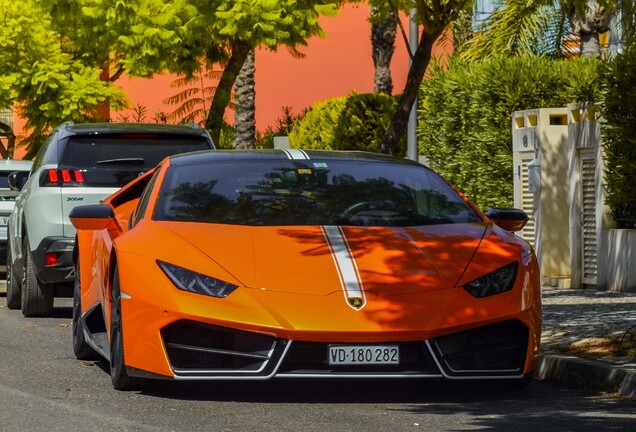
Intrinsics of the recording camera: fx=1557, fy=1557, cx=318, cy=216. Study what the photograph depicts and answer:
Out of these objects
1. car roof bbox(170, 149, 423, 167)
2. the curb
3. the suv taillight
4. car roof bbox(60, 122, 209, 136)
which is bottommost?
the curb

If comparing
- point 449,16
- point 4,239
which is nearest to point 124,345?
point 449,16

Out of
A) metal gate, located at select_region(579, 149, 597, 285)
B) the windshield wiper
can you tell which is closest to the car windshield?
the windshield wiper

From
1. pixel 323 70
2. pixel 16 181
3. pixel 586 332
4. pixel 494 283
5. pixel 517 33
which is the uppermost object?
pixel 517 33

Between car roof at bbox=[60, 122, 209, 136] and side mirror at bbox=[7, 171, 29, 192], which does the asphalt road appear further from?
side mirror at bbox=[7, 171, 29, 192]

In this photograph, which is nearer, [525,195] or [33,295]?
[33,295]

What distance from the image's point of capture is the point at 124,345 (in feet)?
29.6

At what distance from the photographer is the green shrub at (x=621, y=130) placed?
1755cm

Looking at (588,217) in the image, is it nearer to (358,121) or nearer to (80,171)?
(80,171)

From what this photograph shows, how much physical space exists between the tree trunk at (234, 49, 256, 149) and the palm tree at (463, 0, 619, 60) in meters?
5.98

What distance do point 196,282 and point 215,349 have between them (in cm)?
39

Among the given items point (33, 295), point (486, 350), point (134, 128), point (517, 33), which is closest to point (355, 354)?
point (486, 350)

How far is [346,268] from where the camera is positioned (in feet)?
29.2

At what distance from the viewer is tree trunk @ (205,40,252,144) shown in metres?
26.5

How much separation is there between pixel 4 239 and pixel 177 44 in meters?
5.90
